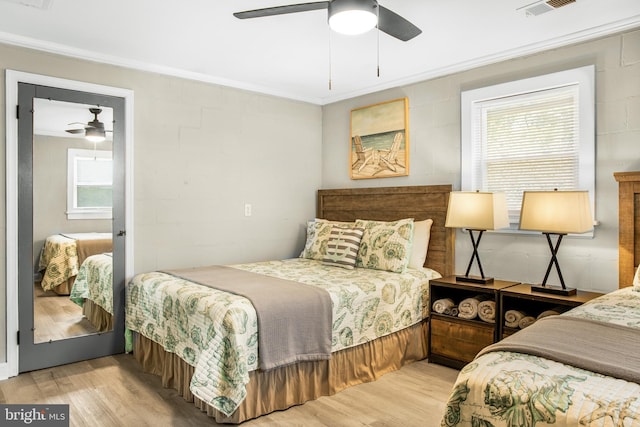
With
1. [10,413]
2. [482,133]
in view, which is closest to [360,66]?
[482,133]

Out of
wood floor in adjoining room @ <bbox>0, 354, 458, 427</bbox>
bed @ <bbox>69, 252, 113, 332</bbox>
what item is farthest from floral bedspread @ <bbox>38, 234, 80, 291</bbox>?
wood floor in adjoining room @ <bbox>0, 354, 458, 427</bbox>

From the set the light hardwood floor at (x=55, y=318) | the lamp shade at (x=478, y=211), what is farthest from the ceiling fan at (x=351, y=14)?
the light hardwood floor at (x=55, y=318)

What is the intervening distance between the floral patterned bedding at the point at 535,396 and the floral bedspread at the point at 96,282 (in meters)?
2.97

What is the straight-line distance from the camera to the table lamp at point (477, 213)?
3.12 metres

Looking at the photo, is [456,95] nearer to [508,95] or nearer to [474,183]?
[508,95]

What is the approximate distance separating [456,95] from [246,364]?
272 cm

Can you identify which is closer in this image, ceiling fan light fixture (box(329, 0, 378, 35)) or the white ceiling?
ceiling fan light fixture (box(329, 0, 378, 35))

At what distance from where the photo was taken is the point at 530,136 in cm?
332

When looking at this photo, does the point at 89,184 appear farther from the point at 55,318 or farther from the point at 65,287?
the point at 55,318

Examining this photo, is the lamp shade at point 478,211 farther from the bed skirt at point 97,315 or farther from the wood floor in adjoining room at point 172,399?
the bed skirt at point 97,315

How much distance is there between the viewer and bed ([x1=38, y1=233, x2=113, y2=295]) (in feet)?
10.6

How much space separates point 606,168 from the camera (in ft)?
9.60

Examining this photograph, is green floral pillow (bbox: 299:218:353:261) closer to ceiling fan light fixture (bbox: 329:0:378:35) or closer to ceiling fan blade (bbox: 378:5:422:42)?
ceiling fan blade (bbox: 378:5:422:42)

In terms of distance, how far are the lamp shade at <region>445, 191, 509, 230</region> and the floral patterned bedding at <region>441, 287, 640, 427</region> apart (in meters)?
1.77
